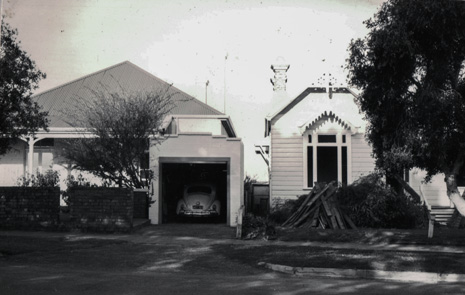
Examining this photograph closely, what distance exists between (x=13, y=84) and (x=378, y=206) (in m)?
11.5

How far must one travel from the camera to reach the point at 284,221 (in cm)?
2073

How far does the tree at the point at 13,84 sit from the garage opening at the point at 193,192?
23.2 feet

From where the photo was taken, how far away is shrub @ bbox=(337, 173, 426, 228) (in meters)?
19.5

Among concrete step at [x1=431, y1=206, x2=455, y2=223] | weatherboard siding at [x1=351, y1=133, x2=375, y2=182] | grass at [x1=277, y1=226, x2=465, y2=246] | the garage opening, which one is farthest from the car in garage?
concrete step at [x1=431, y1=206, x2=455, y2=223]

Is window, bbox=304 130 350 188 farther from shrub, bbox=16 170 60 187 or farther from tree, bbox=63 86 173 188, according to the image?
shrub, bbox=16 170 60 187

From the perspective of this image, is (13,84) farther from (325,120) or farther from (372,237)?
(325,120)

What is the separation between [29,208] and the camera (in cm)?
1770

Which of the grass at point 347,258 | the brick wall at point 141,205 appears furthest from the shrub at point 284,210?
the grass at point 347,258

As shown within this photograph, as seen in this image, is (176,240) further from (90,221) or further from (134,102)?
(134,102)

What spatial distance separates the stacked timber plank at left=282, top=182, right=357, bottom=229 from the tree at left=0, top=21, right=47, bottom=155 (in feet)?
28.0

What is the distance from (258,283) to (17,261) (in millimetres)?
5081

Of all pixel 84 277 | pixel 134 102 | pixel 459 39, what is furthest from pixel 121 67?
pixel 84 277

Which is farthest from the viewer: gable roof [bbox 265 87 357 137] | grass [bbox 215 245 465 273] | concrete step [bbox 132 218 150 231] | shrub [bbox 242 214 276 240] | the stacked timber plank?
gable roof [bbox 265 87 357 137]

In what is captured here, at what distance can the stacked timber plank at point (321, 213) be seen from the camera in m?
18.9
